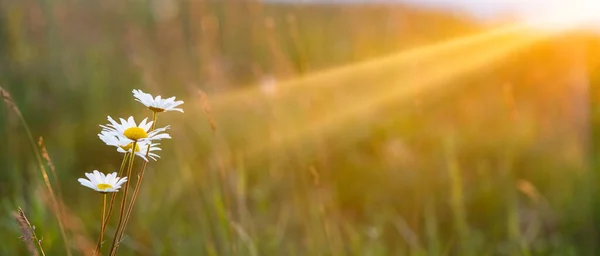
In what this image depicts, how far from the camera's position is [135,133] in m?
0.46

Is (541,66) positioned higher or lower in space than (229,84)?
lower

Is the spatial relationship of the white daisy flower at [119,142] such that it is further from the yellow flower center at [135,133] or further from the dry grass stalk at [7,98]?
the dry grass stalk at [7,98]

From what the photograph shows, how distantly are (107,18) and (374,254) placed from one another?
1885mm

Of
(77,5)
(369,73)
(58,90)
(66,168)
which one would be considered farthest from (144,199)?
(77,5)

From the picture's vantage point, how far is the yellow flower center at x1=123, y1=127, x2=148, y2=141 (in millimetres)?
460

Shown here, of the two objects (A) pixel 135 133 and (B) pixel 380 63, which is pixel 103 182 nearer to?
(A) pixel 135 133

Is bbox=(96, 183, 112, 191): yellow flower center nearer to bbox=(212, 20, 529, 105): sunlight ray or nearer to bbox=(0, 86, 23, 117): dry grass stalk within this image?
bbox=(0, 86, 23, 117): dry grass stalk

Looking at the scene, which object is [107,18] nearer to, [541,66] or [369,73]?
[369,73]

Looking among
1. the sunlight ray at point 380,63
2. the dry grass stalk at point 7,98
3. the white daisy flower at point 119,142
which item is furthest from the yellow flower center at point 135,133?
the sunlight ray at point 380,63

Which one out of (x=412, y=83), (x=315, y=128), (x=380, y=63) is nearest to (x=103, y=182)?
(x=315, y=128)

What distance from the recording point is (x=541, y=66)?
6.81 feet

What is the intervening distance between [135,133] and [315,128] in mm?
689

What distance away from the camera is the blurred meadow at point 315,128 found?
1.16 meters

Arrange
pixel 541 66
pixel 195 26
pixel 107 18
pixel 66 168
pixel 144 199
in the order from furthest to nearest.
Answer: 1. pixel 107 18
2. pixel 195 26
3. pixel 541 66
4. pixel 66 168
5. pixel 144 199
